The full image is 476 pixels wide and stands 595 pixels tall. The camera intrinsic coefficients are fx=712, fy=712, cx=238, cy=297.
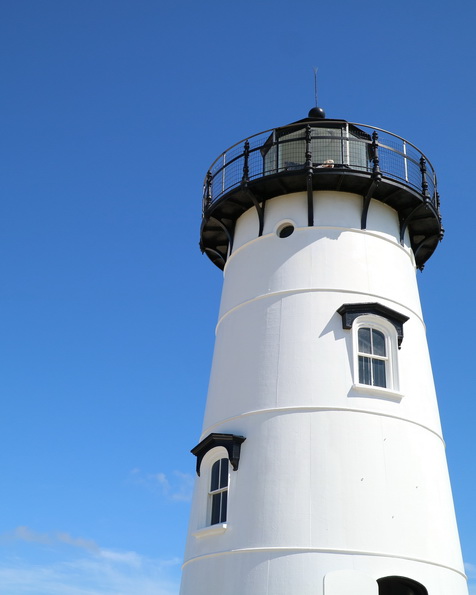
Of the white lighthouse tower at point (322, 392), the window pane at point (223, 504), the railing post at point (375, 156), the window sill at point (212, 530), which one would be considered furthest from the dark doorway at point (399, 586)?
the railing post at point (375, 156)

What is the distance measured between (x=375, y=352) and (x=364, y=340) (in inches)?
14.3

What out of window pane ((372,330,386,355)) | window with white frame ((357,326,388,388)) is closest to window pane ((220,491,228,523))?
window with white frame ((357,326,388,388))

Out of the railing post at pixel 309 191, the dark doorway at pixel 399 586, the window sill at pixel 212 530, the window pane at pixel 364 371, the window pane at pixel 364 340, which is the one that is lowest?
the dark doorway at pixel 399 586

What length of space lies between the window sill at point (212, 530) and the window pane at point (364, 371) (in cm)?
426

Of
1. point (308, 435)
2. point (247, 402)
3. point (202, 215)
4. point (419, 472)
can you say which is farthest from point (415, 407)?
point (202, 215)

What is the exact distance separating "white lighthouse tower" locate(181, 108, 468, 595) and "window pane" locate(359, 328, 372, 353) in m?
0.05

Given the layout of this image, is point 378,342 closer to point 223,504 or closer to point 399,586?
point 223,504

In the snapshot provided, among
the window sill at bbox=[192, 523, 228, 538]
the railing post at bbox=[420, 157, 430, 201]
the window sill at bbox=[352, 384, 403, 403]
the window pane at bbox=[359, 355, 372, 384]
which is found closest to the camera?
the window sill at bbox=[192, 523, 228, 538]

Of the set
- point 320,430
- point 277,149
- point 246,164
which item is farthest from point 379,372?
point 277,149

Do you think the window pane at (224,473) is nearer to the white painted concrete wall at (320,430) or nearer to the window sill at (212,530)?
the white painted concrete wall at (320,430)

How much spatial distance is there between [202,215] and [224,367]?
5.31 meters

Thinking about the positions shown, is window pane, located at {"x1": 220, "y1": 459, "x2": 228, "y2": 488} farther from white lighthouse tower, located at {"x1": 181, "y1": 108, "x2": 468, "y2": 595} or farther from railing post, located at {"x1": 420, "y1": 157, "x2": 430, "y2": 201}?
railing post, located at {"x1": 420, "y1": 157, "x2": 430, "y2": 201}

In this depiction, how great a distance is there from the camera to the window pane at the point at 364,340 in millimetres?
16031

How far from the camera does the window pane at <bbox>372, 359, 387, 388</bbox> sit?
15.8 meters
